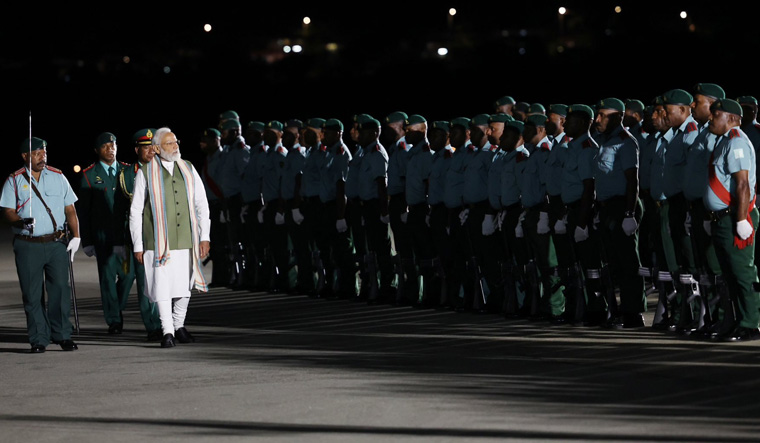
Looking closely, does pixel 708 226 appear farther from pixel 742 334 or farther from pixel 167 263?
pixel 167 263

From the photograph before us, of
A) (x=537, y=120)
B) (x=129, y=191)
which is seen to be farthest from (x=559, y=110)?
(x=129, y=191)

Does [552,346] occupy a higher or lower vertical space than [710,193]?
lower

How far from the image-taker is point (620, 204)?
46.2 feet

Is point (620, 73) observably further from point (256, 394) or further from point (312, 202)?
point (256, 394)

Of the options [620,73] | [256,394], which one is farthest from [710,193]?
[620,73]

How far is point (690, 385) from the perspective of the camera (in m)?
10.4

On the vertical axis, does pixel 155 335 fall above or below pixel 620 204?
below

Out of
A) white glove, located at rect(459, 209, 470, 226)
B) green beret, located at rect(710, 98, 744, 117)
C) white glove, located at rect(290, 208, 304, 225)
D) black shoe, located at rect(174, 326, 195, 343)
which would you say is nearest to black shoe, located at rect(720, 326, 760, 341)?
green beret, located at rect(710, 98, 744, 117)

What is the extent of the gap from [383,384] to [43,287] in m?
4.11

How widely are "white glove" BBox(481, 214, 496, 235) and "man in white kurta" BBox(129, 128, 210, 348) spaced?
3.50 metres

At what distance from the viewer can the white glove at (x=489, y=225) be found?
51.8ft

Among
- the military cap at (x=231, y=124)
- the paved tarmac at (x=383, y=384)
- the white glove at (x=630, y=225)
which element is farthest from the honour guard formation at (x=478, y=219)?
the military cap at (x=231, y=124)

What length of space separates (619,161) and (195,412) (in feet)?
19.5

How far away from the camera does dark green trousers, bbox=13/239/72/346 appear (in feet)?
43.3
